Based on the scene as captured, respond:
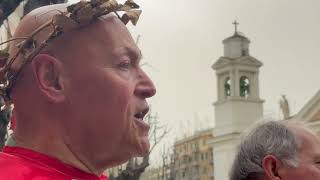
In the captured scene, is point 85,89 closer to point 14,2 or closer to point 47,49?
point 47,49

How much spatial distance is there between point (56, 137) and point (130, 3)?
29 cm

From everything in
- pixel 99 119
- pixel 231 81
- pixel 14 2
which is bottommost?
pixel 99 119

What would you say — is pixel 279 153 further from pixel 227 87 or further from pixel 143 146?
pixel 227 87

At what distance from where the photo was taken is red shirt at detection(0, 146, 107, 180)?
1.11m

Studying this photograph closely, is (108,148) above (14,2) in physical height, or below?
below

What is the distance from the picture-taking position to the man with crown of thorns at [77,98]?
3.76 ft

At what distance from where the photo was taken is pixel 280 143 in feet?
6.84

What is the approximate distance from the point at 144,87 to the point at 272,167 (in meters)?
0.98

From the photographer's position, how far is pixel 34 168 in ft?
3.68

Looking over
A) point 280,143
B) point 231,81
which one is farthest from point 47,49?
point 231,81

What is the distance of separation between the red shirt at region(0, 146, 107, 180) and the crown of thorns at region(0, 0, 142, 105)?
0.47ft

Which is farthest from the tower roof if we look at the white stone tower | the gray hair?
the gray hair

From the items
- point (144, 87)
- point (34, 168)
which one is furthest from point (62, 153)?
point (144, 87)

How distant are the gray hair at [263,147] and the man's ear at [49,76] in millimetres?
1052
